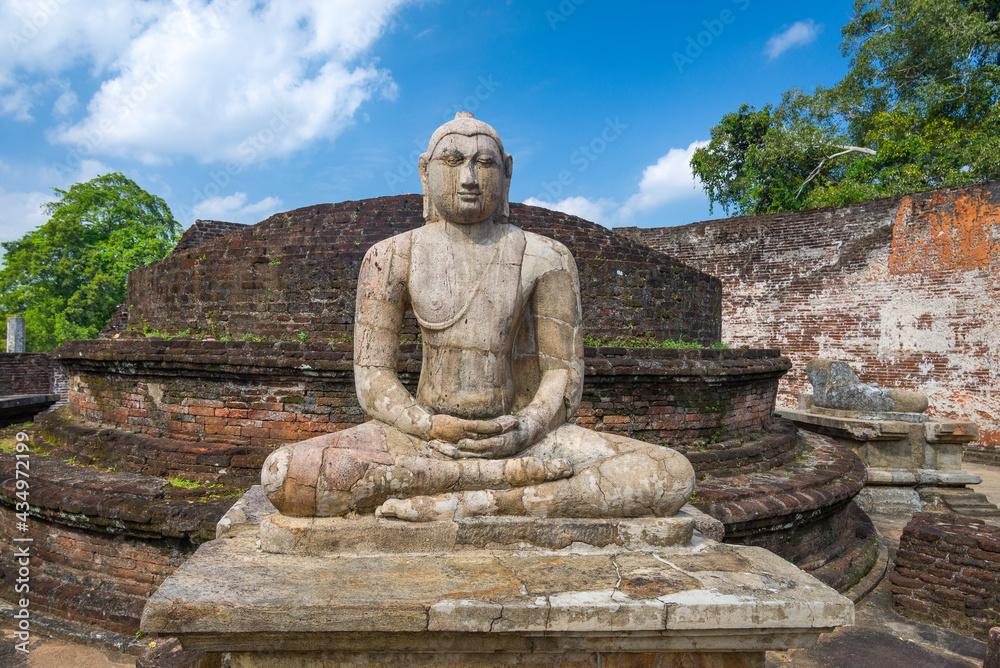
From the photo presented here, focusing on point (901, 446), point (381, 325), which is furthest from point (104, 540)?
point (901, 446)

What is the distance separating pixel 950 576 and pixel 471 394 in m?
4.33

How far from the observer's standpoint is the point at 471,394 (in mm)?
2627

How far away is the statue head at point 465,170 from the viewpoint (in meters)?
2.57

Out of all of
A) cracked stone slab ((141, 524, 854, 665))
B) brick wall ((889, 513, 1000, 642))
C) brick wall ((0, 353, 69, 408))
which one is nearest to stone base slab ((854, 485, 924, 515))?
brick wall ((889, 513, 1000, 642))

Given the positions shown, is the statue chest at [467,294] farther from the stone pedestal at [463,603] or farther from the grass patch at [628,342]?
the grass patch at [628,342]

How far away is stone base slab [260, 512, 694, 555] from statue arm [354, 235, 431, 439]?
0.57 metres

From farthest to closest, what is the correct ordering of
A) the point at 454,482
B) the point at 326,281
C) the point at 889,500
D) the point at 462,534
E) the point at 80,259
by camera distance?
1. the point at 80,259
2. the point at 889,500
3. the point at 326,281
4. the point at 454,482
5. the point at 462,534

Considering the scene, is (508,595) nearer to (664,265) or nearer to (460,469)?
(460,469)

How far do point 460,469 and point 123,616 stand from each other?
330cm

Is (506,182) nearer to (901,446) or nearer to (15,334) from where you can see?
Answer: (901,446)

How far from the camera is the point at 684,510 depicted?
265cm

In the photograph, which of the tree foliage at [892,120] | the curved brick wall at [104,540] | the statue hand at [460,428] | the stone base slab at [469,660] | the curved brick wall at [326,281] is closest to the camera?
the stone base slab at [469,660]

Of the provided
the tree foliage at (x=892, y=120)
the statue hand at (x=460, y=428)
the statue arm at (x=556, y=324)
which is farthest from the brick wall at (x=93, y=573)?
the tree foliage at (x=892, y=120)

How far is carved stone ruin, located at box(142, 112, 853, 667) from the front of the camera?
70.0 inches
